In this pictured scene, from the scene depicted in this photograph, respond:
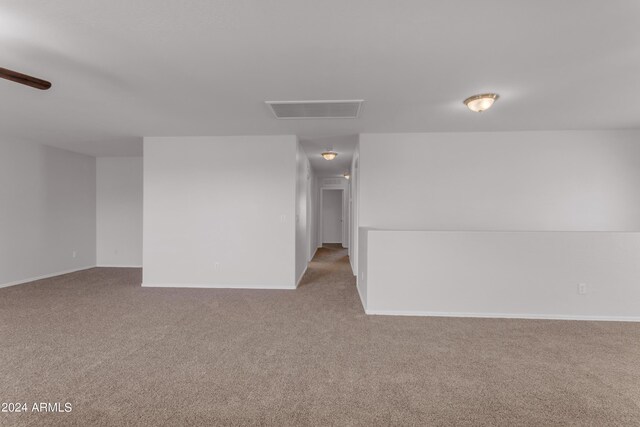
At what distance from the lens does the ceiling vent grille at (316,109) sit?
3205 millimetres

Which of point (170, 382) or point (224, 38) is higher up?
point (224, 38)

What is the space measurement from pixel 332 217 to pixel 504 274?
809 centimetres

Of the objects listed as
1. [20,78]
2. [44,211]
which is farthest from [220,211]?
[44,211]

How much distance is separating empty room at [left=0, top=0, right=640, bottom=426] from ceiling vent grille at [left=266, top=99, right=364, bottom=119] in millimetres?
34

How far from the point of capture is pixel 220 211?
4793mm

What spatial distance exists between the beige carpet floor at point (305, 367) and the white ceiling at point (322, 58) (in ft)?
7.99

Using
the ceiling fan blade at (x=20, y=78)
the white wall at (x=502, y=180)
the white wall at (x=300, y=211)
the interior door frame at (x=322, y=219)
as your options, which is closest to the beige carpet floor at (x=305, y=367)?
the white wall at (x=300, y=211)

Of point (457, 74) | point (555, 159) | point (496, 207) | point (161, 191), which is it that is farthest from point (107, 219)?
point (555, 159)

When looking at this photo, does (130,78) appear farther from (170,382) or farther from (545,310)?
(545,310)

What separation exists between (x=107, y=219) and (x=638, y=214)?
983cm

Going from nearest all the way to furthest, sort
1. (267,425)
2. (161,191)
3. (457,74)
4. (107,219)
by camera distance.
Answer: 1. (267,425)
2. (457,74)
3. (161,191)
4. (107,219)

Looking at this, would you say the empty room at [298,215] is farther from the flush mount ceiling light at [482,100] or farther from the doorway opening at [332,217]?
the doorway opening at [332,217]

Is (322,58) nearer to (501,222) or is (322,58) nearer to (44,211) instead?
(501,222)

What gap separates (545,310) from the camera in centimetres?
341
